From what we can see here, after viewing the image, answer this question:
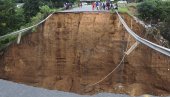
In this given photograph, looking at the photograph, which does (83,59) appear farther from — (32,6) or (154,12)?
(32,6)

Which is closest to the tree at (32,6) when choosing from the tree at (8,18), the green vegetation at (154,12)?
the tree at (8,18)

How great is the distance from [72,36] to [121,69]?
4957 mm

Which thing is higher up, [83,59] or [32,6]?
[32,6]

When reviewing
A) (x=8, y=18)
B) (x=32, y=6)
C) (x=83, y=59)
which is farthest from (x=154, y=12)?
(x=32, y=6)

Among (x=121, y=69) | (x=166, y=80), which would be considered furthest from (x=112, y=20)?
(x=166, y=80)

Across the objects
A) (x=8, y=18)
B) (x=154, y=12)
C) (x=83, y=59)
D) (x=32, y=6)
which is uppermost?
(x=154, y=12)

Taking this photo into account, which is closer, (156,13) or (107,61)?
(107,61)

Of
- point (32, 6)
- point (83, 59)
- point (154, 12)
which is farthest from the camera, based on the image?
point (32, 6)

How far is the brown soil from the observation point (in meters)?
31.8

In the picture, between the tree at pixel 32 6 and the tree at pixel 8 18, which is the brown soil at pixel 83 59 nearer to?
the tree at pixel 8 18

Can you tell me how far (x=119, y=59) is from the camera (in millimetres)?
32500

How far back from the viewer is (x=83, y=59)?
109 feet

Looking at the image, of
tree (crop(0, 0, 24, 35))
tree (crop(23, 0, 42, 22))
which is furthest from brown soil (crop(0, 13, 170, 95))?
tree (crop(23, 0, 42, 22))

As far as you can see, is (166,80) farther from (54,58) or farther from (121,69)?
(54,58)
